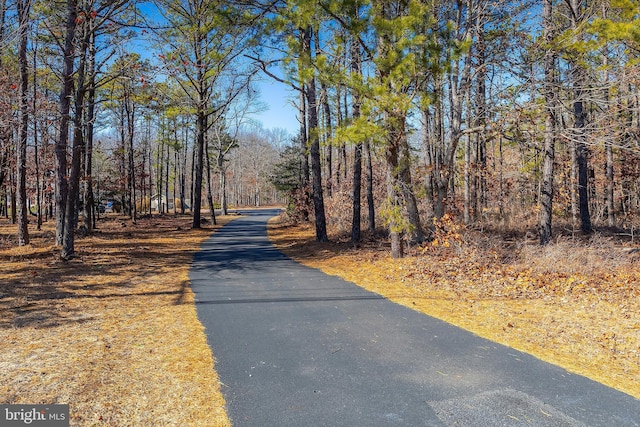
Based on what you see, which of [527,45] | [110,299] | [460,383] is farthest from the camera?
[527,45]

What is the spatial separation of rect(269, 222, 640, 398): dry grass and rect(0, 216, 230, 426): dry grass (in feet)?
11.6

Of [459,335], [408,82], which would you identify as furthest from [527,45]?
[459,335]

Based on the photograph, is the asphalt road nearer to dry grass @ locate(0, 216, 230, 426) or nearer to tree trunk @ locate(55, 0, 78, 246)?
dry grass @ locate(0, 216, 230, 426)

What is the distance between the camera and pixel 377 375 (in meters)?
3.75

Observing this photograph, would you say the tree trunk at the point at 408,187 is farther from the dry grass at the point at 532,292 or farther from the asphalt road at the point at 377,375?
the asphalt road at the point at 377,375

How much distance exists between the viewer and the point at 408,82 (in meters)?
7.99

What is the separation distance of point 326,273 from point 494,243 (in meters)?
4.11

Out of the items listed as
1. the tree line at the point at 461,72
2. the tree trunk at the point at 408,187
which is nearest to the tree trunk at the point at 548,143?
the tree line at the point at 461,72

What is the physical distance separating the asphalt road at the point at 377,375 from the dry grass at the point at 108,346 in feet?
1.05

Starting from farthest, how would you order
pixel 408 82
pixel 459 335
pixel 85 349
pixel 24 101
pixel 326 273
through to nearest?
pixel 24 101 → pixel 326 273 → pixel 408 82 → pixel 459 335 → pixel 85 349

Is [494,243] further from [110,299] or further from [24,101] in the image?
[24,101]

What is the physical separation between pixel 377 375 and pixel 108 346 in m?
3.15

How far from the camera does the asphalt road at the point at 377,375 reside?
3.05 m

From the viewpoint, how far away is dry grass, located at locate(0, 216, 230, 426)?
3238mm
